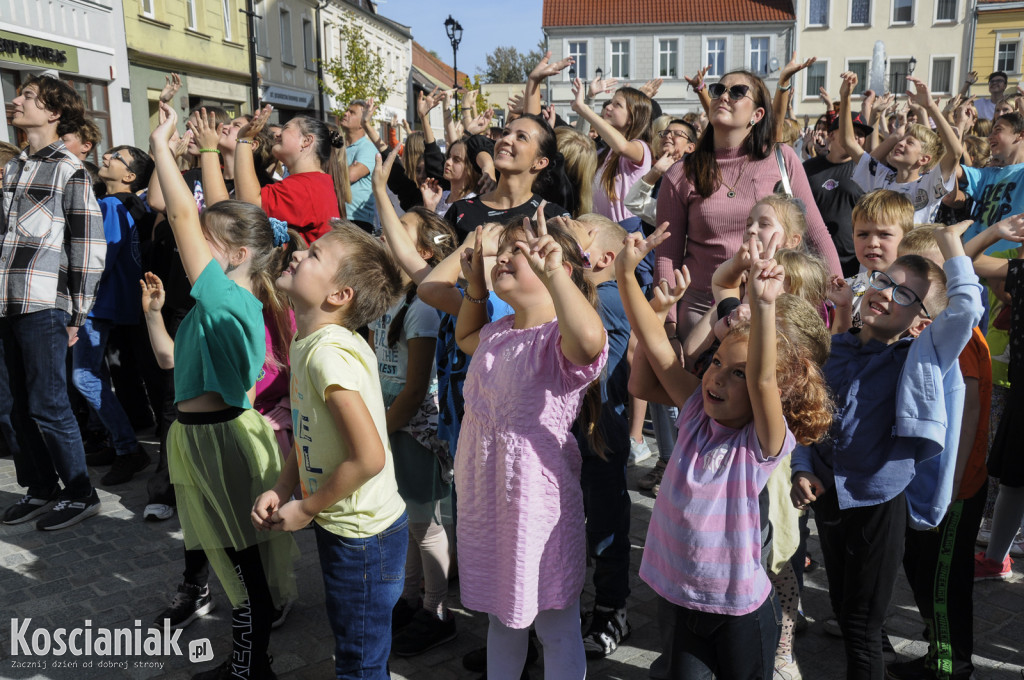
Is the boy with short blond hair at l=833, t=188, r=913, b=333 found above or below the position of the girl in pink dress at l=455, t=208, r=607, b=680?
above

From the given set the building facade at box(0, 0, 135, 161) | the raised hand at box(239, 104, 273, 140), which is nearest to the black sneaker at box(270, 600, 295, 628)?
the raised hand at box(239, 104, 273, 140)

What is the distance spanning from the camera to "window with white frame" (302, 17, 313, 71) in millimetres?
31297

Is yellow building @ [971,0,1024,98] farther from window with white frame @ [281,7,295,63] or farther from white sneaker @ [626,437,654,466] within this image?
white sneaker @ [626,437,654,466]

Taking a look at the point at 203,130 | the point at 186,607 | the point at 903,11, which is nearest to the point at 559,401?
the point at 186,607

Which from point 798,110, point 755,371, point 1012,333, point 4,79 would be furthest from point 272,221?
point 798,110

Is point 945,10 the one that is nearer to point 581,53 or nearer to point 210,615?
point 581,53

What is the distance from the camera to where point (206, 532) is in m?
3.03

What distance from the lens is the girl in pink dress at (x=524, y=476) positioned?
2.53 metres

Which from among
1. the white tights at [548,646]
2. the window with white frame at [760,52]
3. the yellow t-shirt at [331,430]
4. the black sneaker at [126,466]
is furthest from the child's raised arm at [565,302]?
the window with white frame at [760,52]

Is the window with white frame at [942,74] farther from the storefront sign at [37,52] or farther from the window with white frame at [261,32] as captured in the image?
the storefront sign at [37,52]

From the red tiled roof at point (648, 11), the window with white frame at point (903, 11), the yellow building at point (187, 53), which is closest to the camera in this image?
the yellow building at point (187, 53)

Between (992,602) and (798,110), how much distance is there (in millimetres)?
42654

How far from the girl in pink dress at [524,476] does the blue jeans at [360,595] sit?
0.26m

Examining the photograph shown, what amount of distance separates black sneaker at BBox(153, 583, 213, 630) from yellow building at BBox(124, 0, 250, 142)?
60.0ft
